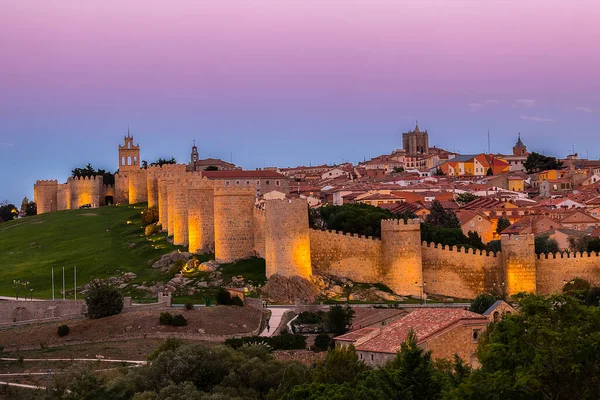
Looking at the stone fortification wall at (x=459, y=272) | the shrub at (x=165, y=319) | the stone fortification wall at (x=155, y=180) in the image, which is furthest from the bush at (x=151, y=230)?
the shrub at (x=165, y=319)

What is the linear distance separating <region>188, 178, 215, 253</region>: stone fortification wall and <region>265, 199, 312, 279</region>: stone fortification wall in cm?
675

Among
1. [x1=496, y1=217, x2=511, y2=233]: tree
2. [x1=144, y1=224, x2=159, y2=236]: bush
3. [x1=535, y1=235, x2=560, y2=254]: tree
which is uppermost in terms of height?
[x1=144, y1=224, x2=159, y2=236]: bush

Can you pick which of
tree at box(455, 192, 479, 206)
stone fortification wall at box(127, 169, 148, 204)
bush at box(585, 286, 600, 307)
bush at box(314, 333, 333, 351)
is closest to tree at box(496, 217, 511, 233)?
tree at box(455, 192, 479, 206)

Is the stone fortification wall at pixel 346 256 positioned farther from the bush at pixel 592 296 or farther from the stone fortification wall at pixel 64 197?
the stone fortification wall at pixel 64 197

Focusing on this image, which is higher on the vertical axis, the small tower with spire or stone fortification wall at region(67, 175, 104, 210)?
the small tower with spire

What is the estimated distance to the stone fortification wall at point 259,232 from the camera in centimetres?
5641

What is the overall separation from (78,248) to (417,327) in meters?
33.6

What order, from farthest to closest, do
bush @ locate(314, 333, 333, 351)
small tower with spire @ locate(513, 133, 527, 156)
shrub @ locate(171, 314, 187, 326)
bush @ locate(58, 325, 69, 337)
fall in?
small tower with spire @ locate(513, 133, 527, 156) < shrub @ locate(171, 314, 187, 326) < bush @ locate(58, 325, 69, 337) < bush @ locate(314, 333, 333, 351)

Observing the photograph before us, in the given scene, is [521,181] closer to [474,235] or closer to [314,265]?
[474,235]

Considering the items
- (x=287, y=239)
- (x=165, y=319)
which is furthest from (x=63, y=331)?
(x=287, y=239)

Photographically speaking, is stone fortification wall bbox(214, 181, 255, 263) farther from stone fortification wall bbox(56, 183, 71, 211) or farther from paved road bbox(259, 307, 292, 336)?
stone fortification wall bbox(56, 183, 71, 211)

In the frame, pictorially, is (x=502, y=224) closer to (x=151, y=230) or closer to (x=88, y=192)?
(x=151, y=230)

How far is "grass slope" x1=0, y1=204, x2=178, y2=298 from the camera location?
198 feet

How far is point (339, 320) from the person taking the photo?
150 feet
